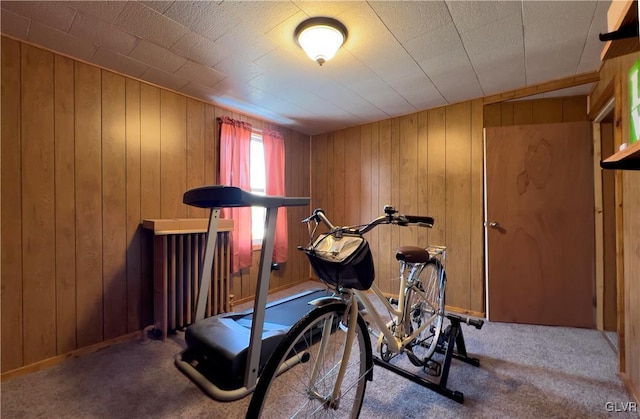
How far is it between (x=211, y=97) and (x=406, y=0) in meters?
1.96

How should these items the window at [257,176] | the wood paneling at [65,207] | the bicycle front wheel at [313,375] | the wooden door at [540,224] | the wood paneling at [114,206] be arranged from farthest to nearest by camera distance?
the window at [257,176], the wooden door at [540,224], the wood paneling at [114,206], the wood paneling at [65,207], the bicycle front wheel at [313,375]

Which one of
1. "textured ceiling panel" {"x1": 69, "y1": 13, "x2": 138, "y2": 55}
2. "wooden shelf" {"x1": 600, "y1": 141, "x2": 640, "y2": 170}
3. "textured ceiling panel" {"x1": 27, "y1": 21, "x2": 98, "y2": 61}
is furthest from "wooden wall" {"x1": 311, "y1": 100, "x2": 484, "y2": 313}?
"textured ceiling panel" {"x1": 27, "y1": 21, "x2": 98, "y2": 61}

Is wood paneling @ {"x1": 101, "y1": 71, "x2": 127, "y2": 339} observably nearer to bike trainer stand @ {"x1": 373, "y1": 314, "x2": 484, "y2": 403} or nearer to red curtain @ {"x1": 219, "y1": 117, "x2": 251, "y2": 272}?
red curtain @ {"x1": 219, "y1": 117, "x2": 251, "y2": 272}

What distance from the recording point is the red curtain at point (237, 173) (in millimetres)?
2873

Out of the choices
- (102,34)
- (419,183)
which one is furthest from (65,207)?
(419,183)

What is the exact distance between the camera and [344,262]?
110cm

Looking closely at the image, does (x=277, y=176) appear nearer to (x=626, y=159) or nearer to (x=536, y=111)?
(x=536, y=111)

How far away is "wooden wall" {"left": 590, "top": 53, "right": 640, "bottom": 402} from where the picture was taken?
1.52 metres

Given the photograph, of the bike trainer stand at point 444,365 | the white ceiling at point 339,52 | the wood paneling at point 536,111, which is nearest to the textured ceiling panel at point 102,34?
the white ceiling at point 339,52

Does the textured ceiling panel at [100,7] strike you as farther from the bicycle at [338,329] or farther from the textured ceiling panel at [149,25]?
the bicycle at [338,329]

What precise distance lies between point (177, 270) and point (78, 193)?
0.91 metres

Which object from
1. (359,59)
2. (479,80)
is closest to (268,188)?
(359,59)

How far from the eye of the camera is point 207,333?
5.47 ft

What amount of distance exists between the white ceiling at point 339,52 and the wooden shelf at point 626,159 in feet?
3.93
